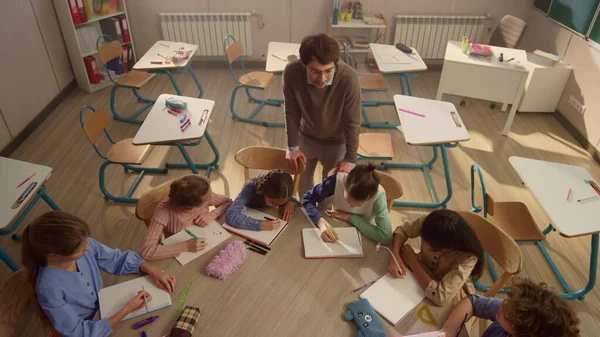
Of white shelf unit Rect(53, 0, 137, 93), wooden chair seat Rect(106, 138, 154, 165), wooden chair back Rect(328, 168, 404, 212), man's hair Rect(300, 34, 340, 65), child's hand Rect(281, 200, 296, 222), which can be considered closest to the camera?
man's hair Rect(300, 34, 340, 65)

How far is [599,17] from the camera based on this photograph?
13.4 ft

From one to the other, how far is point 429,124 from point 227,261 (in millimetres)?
1950

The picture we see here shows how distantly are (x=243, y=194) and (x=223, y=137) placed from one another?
219cm

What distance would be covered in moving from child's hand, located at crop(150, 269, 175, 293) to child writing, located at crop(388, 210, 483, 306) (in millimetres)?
944

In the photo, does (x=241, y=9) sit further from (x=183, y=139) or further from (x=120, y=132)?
(x=183, y=139)

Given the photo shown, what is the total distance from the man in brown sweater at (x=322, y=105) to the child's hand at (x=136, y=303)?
3.84 ft

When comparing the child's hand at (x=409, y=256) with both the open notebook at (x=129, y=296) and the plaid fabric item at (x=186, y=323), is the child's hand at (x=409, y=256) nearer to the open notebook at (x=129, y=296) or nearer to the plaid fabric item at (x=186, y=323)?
the plaid fabric item at (x=186, y=323)

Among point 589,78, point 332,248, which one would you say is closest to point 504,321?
point 332,248

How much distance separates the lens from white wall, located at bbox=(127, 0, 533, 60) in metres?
5.33

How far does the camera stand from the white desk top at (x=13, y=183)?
2.18 meters

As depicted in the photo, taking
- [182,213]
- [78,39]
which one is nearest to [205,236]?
[182,213]

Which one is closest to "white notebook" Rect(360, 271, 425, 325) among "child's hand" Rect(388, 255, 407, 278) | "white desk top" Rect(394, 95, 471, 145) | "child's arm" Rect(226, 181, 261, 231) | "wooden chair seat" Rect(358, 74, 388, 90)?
"child's hand" Rect(388, 255, 407, 278)

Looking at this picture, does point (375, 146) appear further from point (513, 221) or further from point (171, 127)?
point (171, 127)

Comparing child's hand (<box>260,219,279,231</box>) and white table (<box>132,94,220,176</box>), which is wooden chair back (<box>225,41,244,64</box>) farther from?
child's hand (<box>260,219,279,231</box>)
